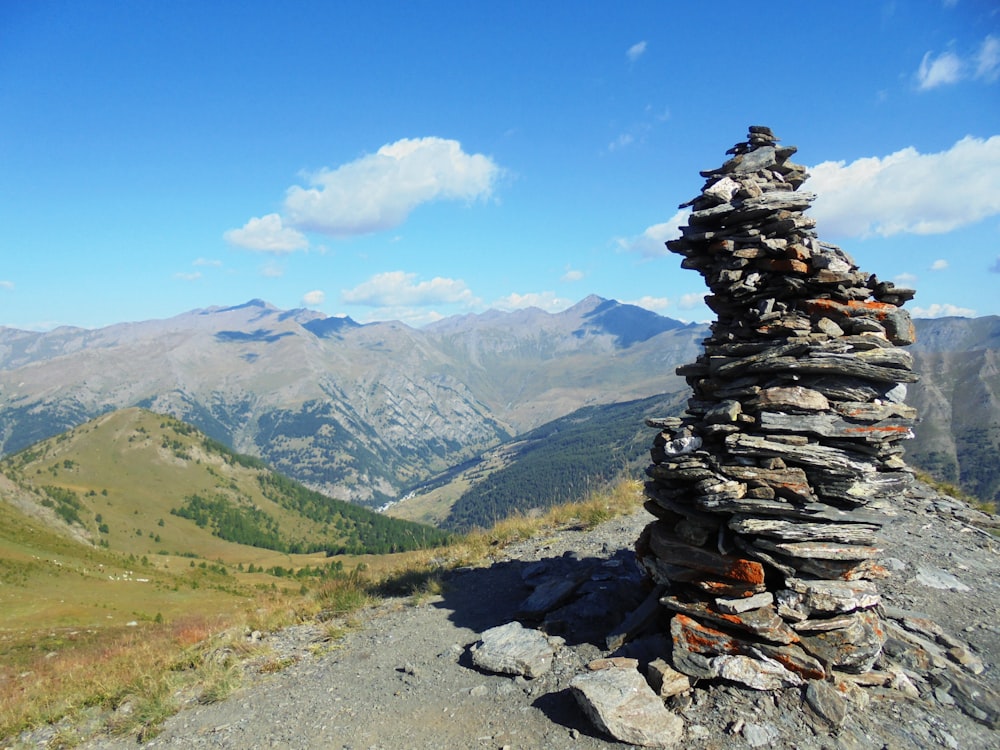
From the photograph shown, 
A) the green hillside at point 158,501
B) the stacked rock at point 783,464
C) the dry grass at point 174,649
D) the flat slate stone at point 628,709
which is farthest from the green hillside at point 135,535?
the stacked rock at point 783,464

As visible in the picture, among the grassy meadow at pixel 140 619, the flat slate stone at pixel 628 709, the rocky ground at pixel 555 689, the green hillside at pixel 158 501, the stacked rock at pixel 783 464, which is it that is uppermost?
the stacked rock at pixel 783 464

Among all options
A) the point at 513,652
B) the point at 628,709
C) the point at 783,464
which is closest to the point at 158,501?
the point at 513,652

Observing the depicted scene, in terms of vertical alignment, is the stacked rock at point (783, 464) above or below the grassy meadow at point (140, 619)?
A: above

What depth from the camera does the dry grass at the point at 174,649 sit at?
12.1 meters

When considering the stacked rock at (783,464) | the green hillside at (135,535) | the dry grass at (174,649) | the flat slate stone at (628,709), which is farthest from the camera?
the green hillside at (135,535)

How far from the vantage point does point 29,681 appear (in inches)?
596

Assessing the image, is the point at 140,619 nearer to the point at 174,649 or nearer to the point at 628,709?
the point at 174,649

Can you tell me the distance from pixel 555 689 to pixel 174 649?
429 inches

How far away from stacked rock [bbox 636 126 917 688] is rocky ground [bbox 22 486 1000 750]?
2.45 ft

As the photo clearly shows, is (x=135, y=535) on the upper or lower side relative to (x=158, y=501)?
upper

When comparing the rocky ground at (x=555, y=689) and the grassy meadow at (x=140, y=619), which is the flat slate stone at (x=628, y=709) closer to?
the rocky ground at (x=555, y=689)

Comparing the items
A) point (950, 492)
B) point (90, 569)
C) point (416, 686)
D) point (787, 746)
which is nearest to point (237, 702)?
point (416, 686)

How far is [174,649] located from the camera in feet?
50.2

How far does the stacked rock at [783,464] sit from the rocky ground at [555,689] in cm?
75
